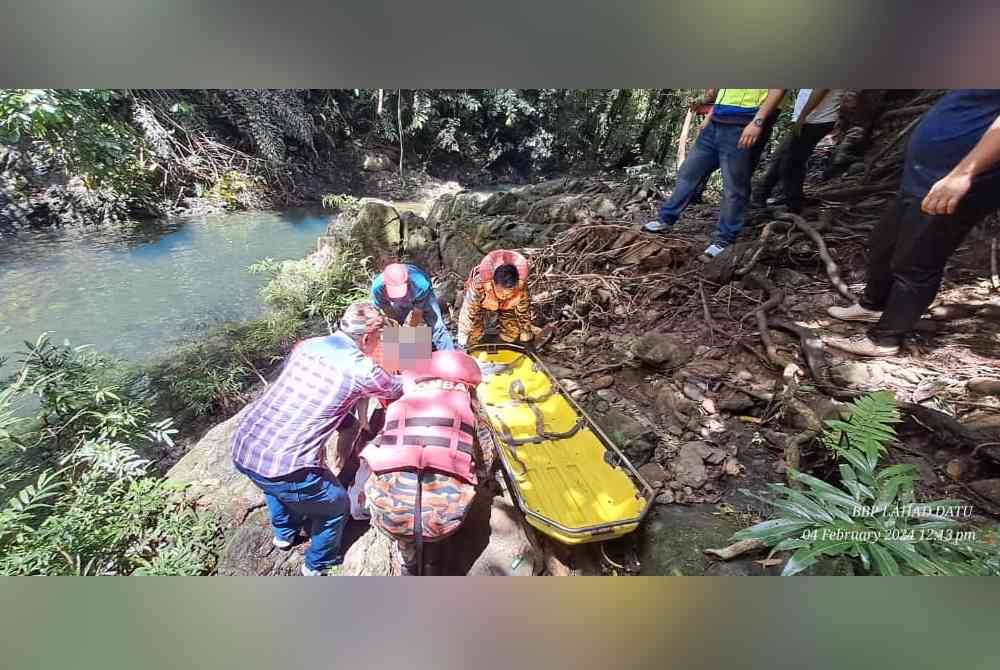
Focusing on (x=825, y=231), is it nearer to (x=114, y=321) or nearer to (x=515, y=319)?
(x=515, y=319)

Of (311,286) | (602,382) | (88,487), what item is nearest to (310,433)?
(311,286)

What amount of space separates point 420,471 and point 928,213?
2.07m

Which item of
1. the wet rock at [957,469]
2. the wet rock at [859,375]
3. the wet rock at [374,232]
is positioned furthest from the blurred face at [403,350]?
the wet rock at [957,469]

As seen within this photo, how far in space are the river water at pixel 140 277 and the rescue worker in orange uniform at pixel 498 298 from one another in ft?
2.29

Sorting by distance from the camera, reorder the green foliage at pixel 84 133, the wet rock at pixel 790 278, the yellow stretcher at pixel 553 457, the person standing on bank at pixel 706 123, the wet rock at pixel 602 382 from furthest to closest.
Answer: the wet rock at pixel 602 382
the wet rock at pixel 790 278
the yellow stretcher at pixel 553 457
the person standing on bank at pixel 706 123
the green foliage at pixel 84 133

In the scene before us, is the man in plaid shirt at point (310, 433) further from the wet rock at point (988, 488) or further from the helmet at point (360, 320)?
the wet rock at point (988, 488)

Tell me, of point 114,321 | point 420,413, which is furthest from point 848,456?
point 114,321

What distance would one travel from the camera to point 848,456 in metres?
1.19

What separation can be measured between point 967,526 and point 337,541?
2334mm

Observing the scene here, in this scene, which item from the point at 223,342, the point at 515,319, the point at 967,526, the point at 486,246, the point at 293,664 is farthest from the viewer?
the point at 515,319

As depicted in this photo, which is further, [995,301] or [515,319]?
[515,319]

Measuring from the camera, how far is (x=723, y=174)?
1.33 metres

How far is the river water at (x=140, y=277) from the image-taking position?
3.83ft

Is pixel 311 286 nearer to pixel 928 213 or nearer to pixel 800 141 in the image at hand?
pixel 800 141
